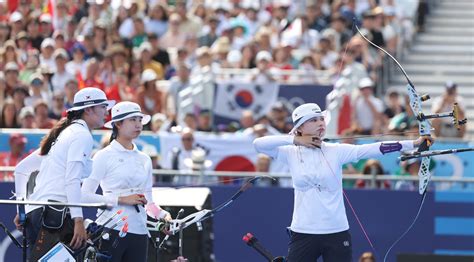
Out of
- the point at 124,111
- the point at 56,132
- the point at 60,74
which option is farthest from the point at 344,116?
the point at 56,132

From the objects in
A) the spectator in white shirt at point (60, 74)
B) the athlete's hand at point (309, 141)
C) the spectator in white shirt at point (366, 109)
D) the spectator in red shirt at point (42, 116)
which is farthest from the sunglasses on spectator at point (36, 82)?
the athlete's hand at point (309, 141)

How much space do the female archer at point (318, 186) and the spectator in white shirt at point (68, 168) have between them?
1.61 meters

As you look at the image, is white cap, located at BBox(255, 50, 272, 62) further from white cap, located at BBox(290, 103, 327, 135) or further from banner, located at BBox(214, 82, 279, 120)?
white cap, located at BBox(290, 103, 327, 135)

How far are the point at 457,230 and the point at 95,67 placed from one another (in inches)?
254

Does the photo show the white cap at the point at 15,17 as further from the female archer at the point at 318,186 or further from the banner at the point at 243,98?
the female archer at the point at 318,186

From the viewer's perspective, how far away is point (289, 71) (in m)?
21.1

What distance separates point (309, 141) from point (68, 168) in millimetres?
2019

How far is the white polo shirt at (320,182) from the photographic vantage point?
11.7 m

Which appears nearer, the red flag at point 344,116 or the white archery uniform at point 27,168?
the white archery uniform at point 27,168

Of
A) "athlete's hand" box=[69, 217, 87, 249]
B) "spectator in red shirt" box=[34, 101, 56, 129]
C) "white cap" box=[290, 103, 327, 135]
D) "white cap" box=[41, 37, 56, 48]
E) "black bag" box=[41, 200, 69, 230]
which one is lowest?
"athlete's hand" box=[69, 217, 87, 249]

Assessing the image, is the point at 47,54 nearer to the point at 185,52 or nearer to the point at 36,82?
the point at 36,82

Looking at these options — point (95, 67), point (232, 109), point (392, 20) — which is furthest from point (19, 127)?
point (392, 20)

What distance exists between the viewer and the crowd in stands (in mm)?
19359

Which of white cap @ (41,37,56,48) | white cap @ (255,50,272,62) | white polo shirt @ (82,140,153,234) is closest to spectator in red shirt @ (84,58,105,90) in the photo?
white cap @ (41,37,56,48)
